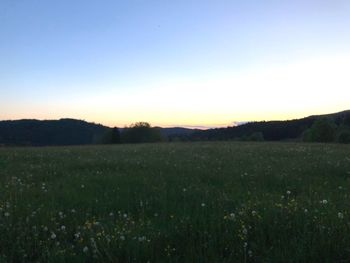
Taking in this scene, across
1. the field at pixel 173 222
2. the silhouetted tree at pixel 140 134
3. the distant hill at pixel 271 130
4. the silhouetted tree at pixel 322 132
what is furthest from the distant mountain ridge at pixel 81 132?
the field at pixel 173 222

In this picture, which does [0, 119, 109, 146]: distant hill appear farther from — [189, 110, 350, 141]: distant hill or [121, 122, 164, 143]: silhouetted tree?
[189, 110, 350, 141]: distant hill

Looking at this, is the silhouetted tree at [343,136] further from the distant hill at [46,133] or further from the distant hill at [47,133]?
the distant hill at [46,133]

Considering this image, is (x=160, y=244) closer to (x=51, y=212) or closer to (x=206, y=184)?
(x=51, y=212)

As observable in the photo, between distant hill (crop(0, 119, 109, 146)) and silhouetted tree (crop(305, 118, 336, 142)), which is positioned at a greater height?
distant hill (crop(0, 119, 109, 146))

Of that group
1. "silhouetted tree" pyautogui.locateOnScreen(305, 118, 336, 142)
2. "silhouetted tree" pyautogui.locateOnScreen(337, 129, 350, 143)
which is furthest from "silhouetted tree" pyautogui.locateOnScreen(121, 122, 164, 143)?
"silhouetted tree" pyautogui.locateOnScreen(337, 129, 350, 143)

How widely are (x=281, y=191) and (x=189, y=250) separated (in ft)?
14.4

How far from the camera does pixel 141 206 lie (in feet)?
23.4

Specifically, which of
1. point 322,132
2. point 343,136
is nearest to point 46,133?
point 322,132

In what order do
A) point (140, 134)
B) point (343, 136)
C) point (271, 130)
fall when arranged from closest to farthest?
point (343, 136)
point (140, 134)
point (271, 130)

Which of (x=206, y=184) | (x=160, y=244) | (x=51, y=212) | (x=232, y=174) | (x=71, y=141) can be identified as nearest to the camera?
(x=160, y=244)

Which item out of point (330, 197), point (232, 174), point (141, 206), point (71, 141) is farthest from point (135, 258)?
point (71, 141)

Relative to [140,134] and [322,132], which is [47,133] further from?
[322,132]

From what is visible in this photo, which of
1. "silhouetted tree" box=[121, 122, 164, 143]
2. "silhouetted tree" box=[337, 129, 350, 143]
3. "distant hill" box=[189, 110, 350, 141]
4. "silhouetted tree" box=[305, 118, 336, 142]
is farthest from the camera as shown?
"distant hill" box=[189, 110, 350, 141]

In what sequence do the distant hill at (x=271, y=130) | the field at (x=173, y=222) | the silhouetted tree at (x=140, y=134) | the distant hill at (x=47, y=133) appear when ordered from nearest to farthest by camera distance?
the field at (x=173, y=222), the silhouetted tree at (x=140, y=134), the distant hill at (x=47, y=133), the distant hill at (x=271, y=130)
